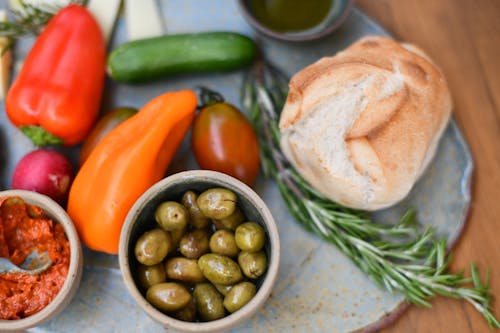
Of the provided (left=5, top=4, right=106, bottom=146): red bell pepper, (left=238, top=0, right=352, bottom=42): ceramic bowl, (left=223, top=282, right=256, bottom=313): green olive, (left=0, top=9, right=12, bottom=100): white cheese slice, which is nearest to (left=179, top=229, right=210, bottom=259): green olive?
(left=223, top=282, right=256, bottom=313): green olive

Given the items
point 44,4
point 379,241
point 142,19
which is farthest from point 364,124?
point 44,4

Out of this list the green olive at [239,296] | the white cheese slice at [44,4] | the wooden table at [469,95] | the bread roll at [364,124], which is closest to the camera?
the green olive at [239,296]

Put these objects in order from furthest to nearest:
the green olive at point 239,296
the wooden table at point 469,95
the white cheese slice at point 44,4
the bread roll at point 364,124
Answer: the white cheese slice at point 44,4, the wooden table at point 469,95, the bread roll at point 364,124, the green olive at point 239,296

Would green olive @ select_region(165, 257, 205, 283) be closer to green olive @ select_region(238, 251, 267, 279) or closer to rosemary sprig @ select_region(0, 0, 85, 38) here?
green olive @ select_region(238, 251, 267, 279)

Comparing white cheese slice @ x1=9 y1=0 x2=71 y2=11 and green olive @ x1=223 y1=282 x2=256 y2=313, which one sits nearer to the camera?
green olive @ x1=223 y1=282 x2=256 y2=313

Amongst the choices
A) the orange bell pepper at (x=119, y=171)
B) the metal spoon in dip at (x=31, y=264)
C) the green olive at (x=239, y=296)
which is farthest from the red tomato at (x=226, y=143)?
the metal spoon in dip at (x=31, y=264)

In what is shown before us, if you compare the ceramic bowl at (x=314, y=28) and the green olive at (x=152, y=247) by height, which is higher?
the ceramic bowl at (x=314, y=28)

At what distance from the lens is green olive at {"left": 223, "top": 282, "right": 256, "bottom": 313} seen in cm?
100

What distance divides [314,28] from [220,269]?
0.66 m

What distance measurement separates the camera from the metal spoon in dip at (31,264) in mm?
1047

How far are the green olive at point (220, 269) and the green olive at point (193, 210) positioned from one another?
0.08 meters

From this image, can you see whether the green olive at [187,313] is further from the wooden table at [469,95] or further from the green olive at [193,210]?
the wooden table at [469,95]

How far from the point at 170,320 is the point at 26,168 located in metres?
0.48

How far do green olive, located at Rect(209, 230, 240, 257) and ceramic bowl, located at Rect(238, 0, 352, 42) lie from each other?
48 centimetres
